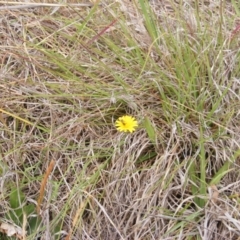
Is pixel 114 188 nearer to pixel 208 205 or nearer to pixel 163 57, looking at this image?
pixel 208 205

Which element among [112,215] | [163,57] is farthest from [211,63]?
[112,215]

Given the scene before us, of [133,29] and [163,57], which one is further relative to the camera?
[133,29]

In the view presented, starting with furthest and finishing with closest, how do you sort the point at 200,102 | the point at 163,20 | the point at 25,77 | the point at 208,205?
the point at 163,20 < the point at 25,77 < the point at 200,102 < the point at 208,205
